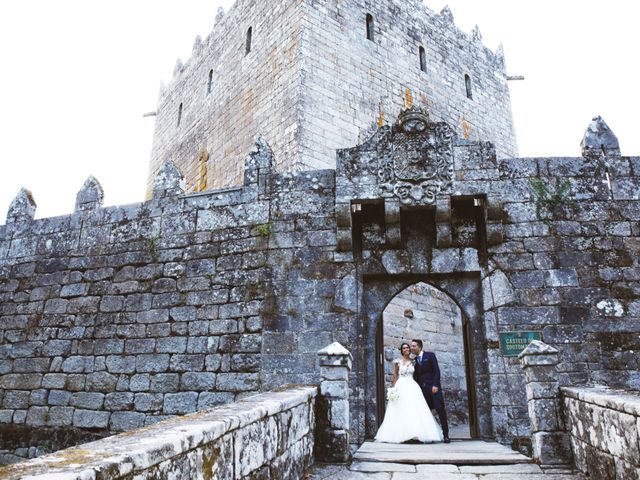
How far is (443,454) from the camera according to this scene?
194 inches

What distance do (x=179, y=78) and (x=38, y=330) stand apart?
11.1m

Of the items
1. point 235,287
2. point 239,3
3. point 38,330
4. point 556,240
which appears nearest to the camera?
point 556,240

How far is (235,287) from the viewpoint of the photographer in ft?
22.1

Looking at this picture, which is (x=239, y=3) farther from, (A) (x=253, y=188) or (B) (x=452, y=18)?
(A) (x=253, y=188)

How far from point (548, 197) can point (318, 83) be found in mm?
5544

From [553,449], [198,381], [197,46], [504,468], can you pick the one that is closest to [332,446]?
[504,468]

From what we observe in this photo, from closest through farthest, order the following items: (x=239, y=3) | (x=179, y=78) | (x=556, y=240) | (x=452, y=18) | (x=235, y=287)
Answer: (x=556, y=240) < (x=235, y=287) < (x=239, y=3) < (x=452, y=18) < (x=179, y=78)

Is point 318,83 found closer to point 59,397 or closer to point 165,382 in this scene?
point 165,382

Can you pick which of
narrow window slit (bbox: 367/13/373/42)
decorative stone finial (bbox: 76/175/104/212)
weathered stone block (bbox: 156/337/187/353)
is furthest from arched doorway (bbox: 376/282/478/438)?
narrow window slit (bbox: 367/13/373/42)

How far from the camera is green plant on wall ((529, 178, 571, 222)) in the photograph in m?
6.42

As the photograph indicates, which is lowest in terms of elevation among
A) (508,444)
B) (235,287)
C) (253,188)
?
(508,444)

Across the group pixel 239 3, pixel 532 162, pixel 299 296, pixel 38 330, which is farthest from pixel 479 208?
pixel 239 3

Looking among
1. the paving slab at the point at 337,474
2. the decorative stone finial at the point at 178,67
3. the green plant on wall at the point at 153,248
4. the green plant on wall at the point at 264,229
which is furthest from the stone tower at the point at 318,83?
the paving slab at the point at 337,474

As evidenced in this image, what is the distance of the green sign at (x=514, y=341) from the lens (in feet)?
19.6
